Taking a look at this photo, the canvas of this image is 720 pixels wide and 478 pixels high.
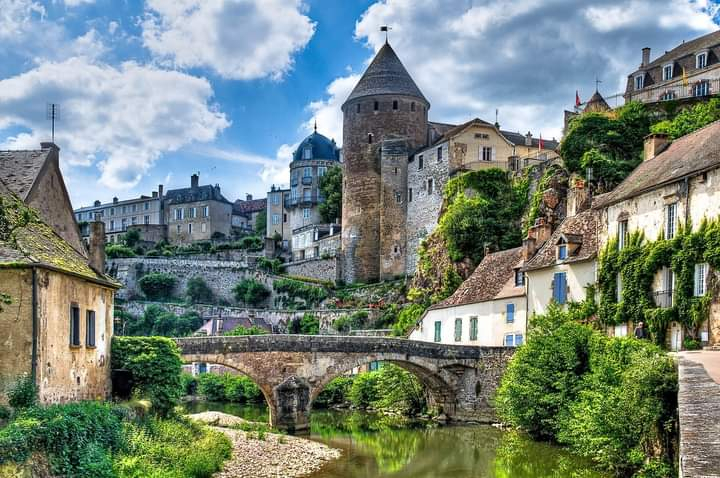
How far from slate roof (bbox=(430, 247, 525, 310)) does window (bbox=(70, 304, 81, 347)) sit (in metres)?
19.5

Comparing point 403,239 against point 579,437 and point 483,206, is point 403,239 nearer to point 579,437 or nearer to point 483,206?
point 483,206

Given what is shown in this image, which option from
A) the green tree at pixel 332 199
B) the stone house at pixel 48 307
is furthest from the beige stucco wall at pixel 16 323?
the green tree at pixel 332 199

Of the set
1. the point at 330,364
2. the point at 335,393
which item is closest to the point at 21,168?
the point at 330,364

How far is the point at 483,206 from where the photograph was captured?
43.9 meters

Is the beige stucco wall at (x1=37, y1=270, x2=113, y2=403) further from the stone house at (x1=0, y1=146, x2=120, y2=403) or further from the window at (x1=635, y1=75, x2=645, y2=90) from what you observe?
the window at (x1=635, y1=75, x2=645, y2=90)

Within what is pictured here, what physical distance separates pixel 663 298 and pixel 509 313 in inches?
402

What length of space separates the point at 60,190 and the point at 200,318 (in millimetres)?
43894

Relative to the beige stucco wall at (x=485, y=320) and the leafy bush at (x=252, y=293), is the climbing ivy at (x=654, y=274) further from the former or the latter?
the leafy bush at (x=252, y=293)

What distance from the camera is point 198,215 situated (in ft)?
287

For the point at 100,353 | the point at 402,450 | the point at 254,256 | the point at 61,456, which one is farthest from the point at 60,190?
the point at 254,256

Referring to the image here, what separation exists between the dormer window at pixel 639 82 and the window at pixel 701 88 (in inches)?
182

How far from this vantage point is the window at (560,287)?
28.0 m

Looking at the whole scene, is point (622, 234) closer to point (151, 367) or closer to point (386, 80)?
point (151, 367)

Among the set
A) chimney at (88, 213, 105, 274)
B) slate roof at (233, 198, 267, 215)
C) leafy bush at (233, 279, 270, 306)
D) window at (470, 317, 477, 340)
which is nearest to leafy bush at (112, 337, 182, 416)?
chimney at (88, 213, 105, 274)
